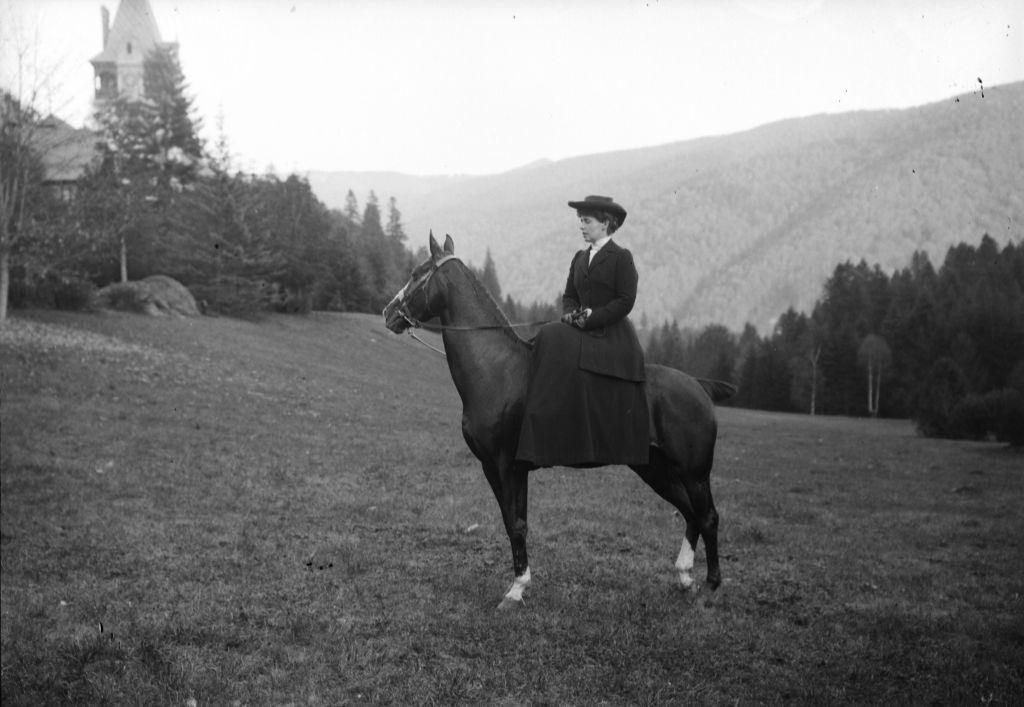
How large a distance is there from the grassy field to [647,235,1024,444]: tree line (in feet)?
108

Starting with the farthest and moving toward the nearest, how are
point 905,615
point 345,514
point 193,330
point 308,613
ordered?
1. point 193,330
2. point 345,514
3. point 905,615
4. point 308,613

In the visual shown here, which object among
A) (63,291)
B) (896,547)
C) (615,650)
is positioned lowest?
(896,547)

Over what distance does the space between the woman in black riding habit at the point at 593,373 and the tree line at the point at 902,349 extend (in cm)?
3893

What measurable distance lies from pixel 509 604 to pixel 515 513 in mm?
994

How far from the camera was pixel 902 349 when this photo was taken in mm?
75500

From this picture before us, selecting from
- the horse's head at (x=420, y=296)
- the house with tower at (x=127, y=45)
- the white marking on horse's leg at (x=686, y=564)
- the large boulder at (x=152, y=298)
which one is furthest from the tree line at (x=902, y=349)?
the house with tower at (x=127, y=45)

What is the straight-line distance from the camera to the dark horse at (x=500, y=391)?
757 centimetres

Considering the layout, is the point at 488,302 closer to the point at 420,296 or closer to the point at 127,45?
the point at 420,296

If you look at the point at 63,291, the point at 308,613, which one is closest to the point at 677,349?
the point at 63,291

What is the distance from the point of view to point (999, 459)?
102ft

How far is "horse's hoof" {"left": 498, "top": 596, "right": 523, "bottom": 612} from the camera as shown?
24.8ft

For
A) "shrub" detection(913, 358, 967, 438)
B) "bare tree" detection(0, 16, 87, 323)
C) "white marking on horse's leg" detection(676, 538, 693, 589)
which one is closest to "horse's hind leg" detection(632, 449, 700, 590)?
"white marking on horse's leg" detection(676, 538, 693, 589)

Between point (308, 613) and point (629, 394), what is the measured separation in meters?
4.14

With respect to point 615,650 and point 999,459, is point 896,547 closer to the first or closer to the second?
point 615,650
